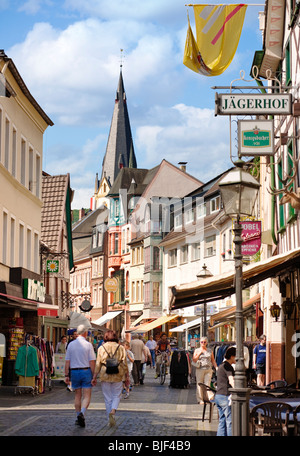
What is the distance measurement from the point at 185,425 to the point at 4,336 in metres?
14.2

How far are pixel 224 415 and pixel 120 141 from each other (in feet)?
513

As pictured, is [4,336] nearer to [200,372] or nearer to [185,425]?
[200,372]

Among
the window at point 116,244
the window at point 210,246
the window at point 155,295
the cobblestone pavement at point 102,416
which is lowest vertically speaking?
the cobblestone pavement at point 102,416

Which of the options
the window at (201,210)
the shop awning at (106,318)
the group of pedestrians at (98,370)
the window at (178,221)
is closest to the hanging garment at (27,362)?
the group of pedestrians at (98,370)

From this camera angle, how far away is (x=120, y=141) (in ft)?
551

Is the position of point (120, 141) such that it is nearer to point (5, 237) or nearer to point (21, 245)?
point (21, 245)

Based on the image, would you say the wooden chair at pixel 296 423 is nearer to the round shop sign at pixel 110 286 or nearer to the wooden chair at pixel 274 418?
the wooden chair at pixel 274 418

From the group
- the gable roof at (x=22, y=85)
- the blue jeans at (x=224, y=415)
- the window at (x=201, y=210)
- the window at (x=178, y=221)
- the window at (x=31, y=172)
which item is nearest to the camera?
the blue jeans at (x=224, y=415)

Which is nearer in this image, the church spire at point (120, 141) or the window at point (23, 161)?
the window at point (23, 161)

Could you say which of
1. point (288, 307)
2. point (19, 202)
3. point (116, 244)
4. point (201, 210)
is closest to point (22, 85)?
point (19, 202)

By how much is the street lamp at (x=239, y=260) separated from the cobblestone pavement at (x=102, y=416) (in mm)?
2628

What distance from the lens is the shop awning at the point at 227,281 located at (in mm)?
17406

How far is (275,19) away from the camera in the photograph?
2348cm
